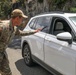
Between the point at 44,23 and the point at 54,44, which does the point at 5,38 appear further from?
the point at 44,23

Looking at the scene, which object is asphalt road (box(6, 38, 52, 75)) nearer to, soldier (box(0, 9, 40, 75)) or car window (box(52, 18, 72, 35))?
car window (box(52, 18, 72, 35))

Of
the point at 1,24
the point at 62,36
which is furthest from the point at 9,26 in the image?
the point at 62,36

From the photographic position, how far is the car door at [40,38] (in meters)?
5.97

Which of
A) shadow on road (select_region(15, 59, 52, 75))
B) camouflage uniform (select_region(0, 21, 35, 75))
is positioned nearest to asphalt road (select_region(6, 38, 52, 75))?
shadow on road (select_region(15, 59, 52, 75))

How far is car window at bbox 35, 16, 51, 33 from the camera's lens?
5.99 m

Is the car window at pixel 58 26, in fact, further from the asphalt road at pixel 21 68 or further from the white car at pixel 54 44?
the asphalt road at pixel 21 68

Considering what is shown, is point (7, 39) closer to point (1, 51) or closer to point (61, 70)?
point (1, 51)

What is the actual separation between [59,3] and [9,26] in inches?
551

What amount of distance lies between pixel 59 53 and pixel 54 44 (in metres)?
0.39

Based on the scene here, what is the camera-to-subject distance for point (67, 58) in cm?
450

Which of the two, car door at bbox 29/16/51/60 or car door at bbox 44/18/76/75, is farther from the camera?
car door at bbox 29/16/51/60

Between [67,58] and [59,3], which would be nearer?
[67,58]

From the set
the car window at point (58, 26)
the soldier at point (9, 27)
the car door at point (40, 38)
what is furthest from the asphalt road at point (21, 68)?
the soldier at point (9, 27)

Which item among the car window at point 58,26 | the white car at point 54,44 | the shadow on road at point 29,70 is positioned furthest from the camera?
the shadow on road at point 29,70
